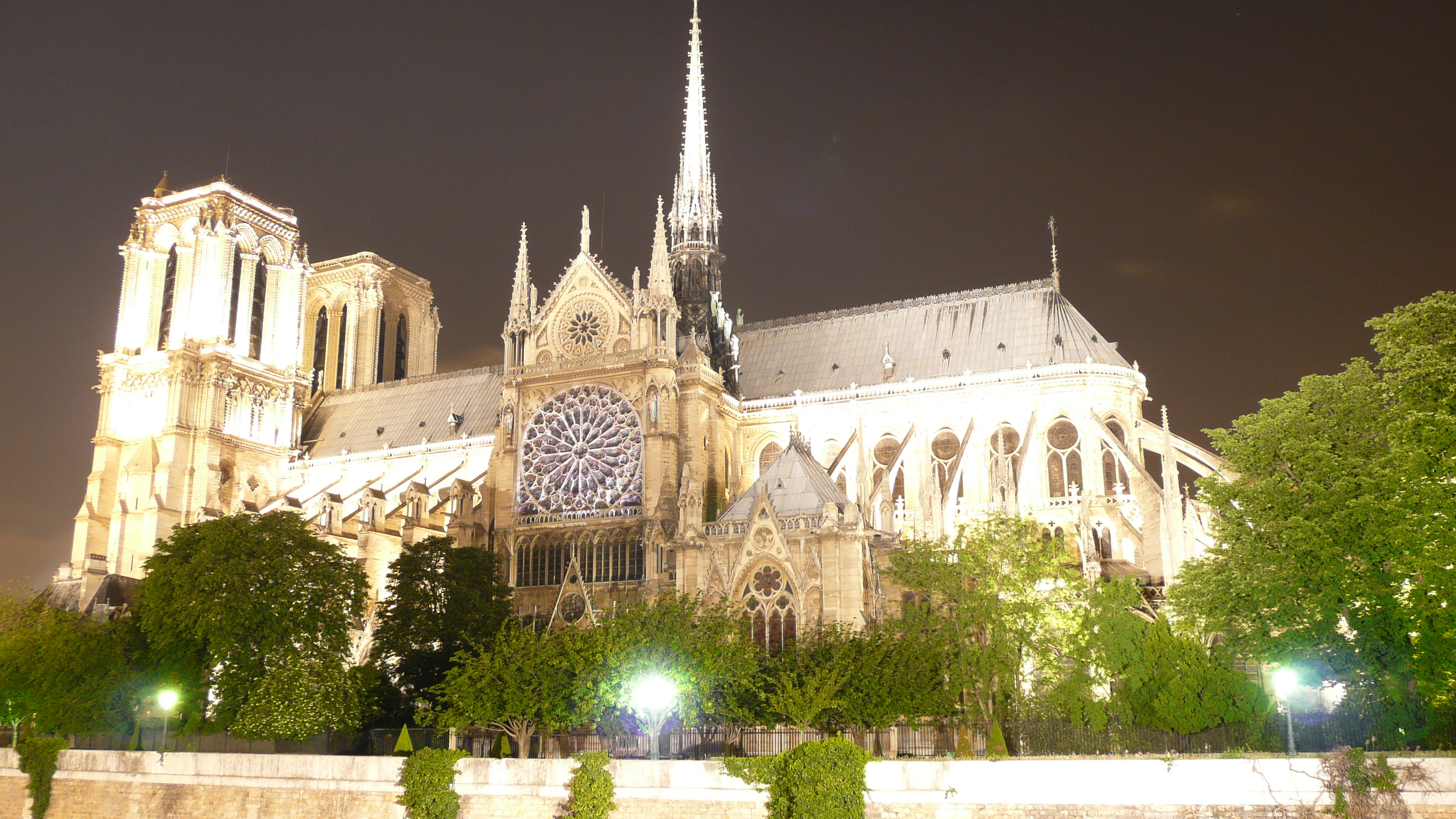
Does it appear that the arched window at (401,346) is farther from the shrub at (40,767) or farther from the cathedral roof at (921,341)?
the shrub at (40,767)

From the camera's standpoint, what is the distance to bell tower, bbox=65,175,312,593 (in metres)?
64.2

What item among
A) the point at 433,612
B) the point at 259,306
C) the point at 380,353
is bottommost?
the point at 433,612

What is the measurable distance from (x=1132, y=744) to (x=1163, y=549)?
1518cm

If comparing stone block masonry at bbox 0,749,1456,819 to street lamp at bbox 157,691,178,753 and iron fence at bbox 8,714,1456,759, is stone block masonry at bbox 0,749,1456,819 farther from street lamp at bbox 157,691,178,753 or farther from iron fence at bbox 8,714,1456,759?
iron fence at bbox 8,714,1456,759

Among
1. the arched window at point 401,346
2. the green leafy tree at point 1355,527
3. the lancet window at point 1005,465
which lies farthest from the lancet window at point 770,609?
the arched window at point 401,346

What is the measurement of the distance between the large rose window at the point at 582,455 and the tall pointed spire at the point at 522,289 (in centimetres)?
457

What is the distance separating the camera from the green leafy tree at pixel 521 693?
1241 inches

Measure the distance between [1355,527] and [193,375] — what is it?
57.7 meters

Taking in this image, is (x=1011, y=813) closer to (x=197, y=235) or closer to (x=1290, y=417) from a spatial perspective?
(x=1290, y=417)

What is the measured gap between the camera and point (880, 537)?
39375mm

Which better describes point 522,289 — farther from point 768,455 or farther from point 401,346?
point 401,346

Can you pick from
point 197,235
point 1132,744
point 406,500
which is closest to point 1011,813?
point 1132,744

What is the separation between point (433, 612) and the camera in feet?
144

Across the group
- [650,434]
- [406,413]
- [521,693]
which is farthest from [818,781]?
[406,413]
